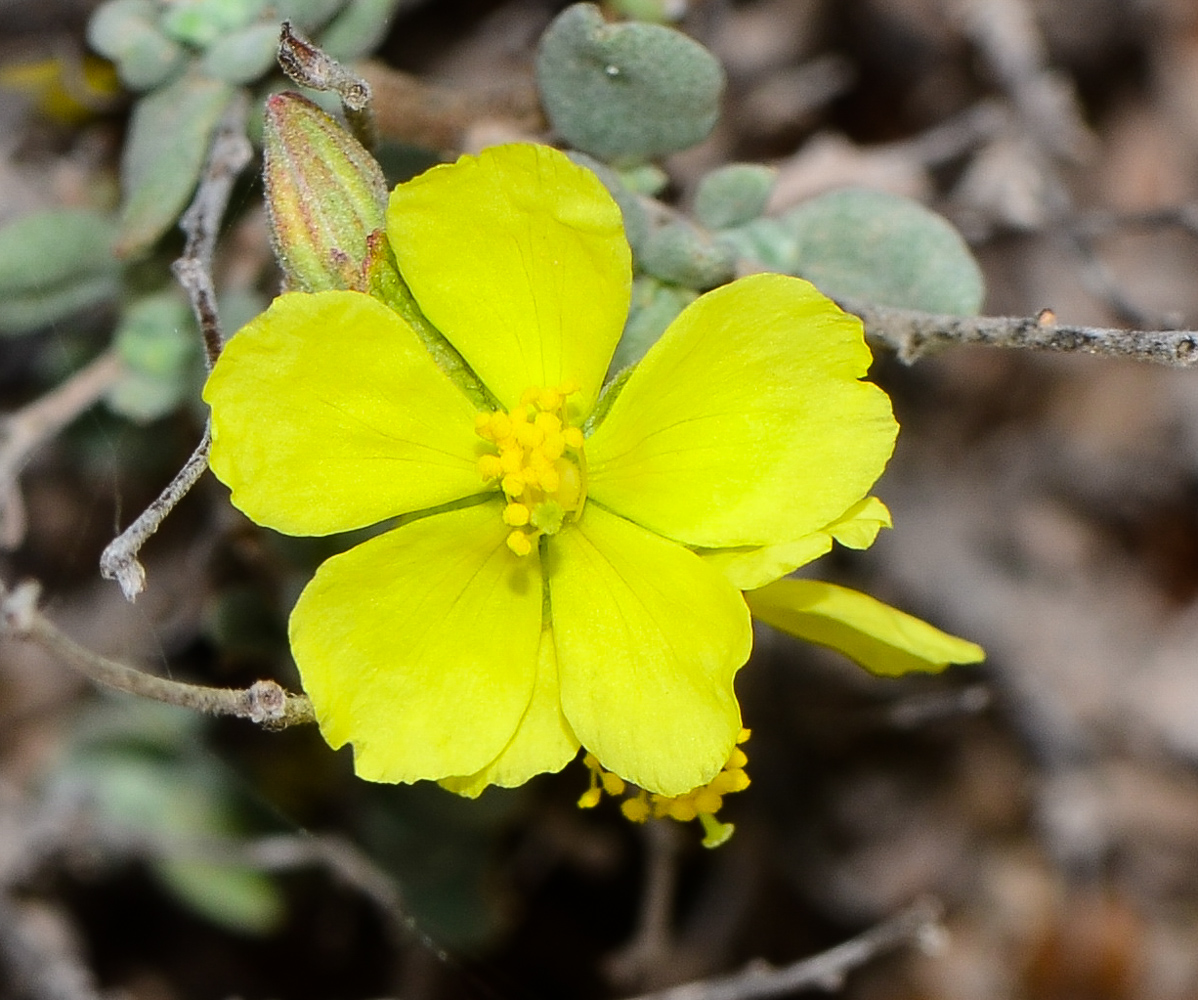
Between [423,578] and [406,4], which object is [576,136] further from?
[406,4]

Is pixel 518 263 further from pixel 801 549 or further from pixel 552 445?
pixel 801 549

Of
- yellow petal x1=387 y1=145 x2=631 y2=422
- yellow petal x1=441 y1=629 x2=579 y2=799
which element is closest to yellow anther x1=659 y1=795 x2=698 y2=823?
yellow petal x1=441 y1=629 x2=579 y2=799

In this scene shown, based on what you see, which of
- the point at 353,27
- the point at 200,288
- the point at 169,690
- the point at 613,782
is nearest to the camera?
the point at 169,690

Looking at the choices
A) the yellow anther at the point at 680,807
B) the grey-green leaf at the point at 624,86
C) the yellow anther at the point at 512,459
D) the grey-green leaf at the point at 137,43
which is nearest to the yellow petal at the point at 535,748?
the yellow anther at the point at 680,807

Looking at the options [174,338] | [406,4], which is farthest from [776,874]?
[406,4]

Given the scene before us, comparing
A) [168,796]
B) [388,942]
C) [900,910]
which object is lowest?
[900,910]

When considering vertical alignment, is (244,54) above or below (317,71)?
below

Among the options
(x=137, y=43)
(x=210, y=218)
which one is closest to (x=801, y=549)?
(x=210, y=218)
